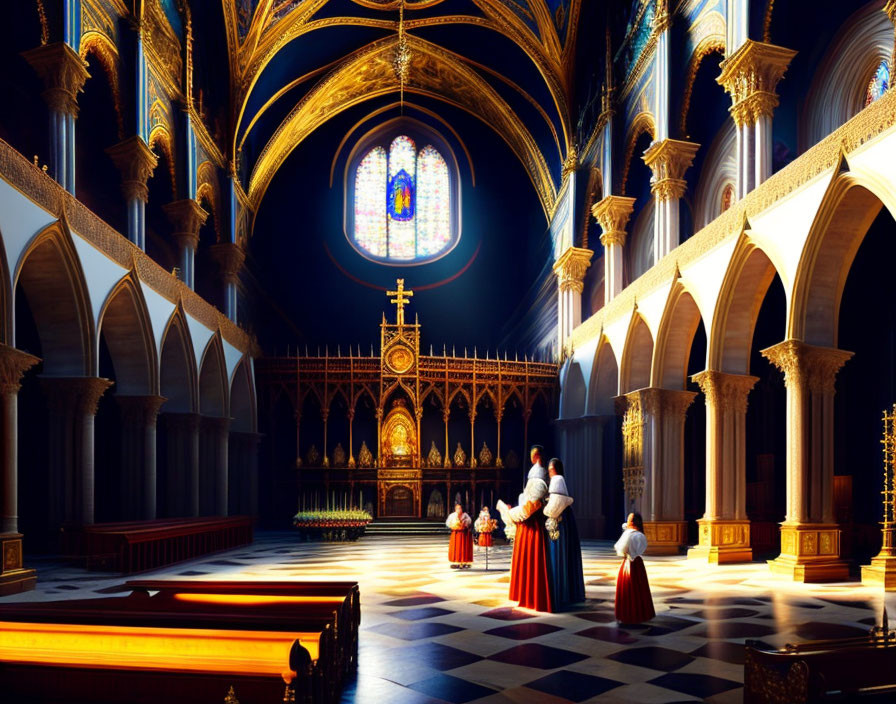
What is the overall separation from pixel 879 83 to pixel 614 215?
312 inches

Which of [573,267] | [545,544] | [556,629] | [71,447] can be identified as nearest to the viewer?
[556,629]

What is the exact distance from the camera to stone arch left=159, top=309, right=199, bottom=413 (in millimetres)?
20234

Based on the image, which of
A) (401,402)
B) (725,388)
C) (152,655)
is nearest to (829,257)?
(725,388)

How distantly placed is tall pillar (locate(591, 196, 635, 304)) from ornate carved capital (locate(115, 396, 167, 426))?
11806mm

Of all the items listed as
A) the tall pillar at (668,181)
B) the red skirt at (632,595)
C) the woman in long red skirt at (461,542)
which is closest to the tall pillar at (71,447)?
the woman in long red skirt at (461,542)

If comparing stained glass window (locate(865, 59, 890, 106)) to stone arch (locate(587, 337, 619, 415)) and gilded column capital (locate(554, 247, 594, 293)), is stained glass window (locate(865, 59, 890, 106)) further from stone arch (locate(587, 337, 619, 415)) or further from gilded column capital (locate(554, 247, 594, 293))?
gilded column capital (locate(554, 247, 594, 293))

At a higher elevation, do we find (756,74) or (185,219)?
(756,74)

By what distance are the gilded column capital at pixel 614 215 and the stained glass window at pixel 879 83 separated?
728 cm

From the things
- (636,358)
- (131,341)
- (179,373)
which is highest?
(131,341)

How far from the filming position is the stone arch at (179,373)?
2023 cm

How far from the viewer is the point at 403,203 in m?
33.7

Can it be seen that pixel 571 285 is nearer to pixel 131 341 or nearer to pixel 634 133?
pixel 634 133

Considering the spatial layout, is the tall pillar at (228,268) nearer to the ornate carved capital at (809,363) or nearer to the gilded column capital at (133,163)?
the gilded column capital at (133,163)

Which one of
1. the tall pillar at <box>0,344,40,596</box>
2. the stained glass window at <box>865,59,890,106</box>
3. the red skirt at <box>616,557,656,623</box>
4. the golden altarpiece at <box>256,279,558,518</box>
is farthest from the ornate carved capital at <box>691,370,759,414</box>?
the tall pillar at <box>0,344,40,596</box>
